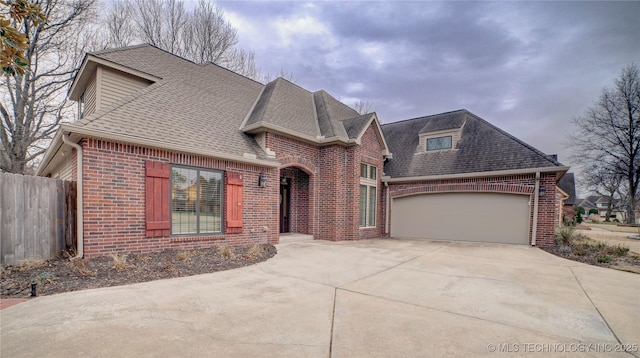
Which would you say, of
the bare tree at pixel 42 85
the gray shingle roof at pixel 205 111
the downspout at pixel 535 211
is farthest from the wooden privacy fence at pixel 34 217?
the downspout at pixel 535 211

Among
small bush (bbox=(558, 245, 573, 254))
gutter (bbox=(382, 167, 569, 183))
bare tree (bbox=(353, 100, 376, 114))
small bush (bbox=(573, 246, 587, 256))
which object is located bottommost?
small bush (bbox=(558, 245, 573, 254))

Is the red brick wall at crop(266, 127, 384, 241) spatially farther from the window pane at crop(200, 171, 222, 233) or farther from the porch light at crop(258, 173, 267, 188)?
the window pane at crop(200, 171, 222, 233)

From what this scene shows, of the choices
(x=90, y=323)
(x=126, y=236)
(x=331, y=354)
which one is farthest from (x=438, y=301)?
(x=126, y=236)

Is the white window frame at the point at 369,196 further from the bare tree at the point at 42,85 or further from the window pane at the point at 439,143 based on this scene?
the bare tree at the point at 42,85

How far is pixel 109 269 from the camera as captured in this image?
5.03m

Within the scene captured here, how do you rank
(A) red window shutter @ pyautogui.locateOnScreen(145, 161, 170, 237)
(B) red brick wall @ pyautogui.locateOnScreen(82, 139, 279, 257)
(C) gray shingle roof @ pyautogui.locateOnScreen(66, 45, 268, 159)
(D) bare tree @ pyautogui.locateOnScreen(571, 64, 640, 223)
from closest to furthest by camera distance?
(B) red brick wall @ pyautogui.locateOnScreen(82, 139, 279, 257) < (A) red window shutter @ pyautogui.locateOnScreen(145, 161, 170, 237) < (C) gray shingle roof @ pyautogui.locateOnScreen(66, 45, 268, 159) < (D) bare tree @ pyautogui.locateOnScreen(571, 64, 640, 223)

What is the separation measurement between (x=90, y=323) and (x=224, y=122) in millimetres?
7153

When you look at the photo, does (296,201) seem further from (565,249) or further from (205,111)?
(565,249)

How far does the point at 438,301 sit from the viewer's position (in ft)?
13.1

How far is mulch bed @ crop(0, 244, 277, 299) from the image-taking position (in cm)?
418

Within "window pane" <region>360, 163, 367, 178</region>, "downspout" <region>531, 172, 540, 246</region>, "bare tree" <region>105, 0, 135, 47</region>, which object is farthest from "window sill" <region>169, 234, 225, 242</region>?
"bare tree" <region>105, 0, 135, 47</region>

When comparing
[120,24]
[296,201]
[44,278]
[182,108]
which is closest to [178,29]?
[120,24]

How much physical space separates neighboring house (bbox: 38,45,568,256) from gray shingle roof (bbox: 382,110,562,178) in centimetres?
6

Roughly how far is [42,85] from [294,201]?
14.0 metres
